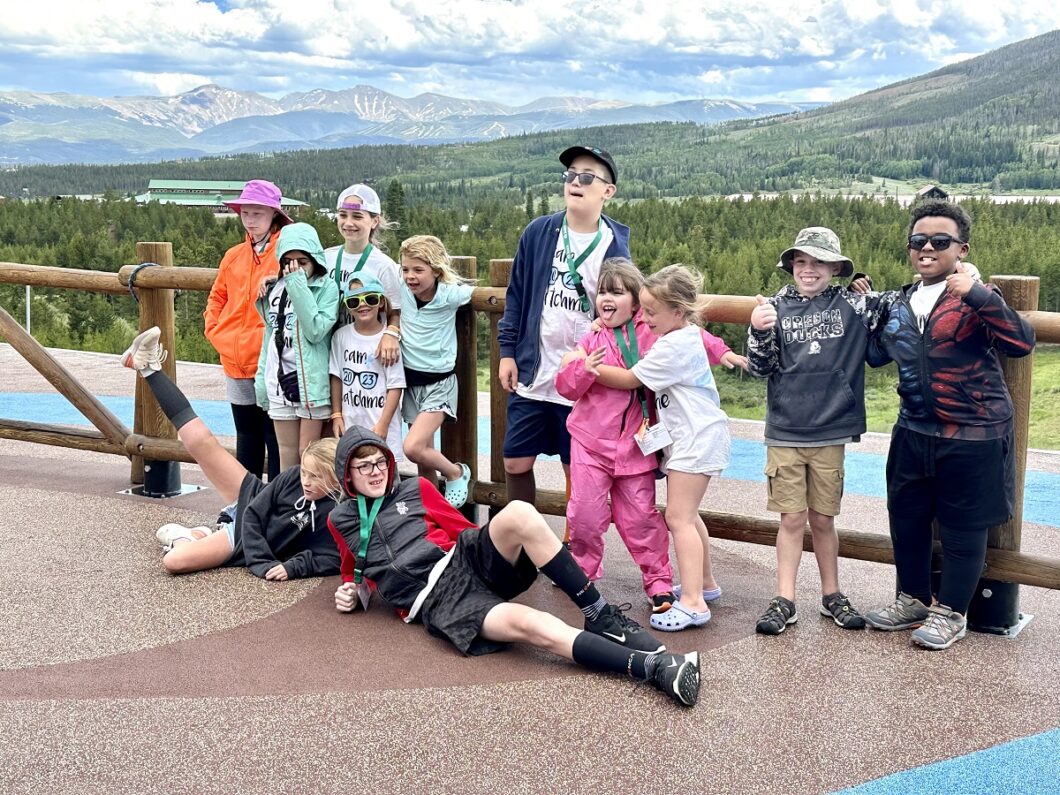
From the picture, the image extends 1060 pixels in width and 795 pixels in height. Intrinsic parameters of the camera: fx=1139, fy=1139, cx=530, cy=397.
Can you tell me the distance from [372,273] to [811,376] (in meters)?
2.01

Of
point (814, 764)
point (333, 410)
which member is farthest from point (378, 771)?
point (333, 410)

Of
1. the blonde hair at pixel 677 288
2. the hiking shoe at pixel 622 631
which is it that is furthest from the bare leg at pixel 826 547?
the blonde hair at pixel 677 288

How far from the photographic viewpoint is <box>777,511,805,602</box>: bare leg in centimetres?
414

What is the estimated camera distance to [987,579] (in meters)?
4.14

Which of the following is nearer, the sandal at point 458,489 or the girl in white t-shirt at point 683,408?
the girl in white t-shirt at point 683,408

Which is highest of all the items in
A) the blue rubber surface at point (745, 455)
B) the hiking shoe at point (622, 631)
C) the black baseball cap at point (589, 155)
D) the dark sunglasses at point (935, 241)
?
the black baseball cap at point (589, 155)

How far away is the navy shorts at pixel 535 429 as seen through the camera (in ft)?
14.9

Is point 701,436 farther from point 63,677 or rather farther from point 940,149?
point 940,149

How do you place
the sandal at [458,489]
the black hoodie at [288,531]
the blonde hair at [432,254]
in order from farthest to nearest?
the sandal at [458,489] → the blonde hair at [432,254] → the black hoodie at [288,531]

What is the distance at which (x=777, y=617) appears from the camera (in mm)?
4051

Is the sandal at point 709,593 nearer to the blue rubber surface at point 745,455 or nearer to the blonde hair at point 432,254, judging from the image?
the blonde hair at point 432,254

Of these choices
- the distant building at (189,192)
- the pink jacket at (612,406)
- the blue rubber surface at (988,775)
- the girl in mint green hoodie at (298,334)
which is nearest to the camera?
the blue rubber surface at (988,775)

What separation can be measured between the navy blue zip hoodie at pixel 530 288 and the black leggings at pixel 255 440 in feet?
4.73

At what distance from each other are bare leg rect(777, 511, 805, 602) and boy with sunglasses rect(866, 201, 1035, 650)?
0.37 metres
